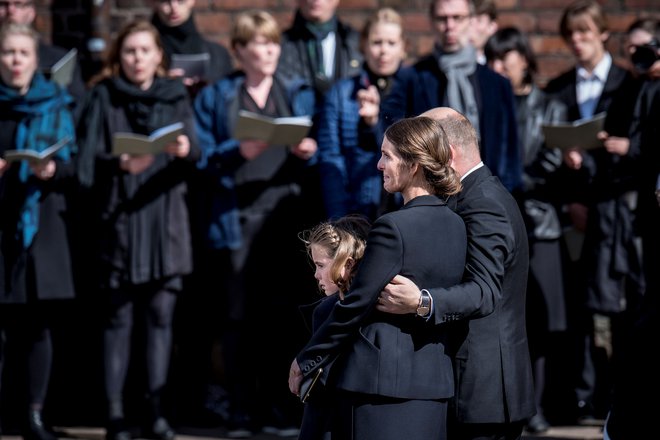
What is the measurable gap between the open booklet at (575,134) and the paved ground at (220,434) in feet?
4.71

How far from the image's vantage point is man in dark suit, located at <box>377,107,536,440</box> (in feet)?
12.4

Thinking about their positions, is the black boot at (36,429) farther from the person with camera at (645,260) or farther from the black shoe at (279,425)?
the person with camera at (645,260)

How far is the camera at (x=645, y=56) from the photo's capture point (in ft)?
20.1

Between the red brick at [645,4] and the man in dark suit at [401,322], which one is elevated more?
the red brick at [645,4]

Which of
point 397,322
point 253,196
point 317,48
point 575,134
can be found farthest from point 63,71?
point 397,322

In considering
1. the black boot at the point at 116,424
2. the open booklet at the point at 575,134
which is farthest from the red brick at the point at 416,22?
the black boot at the point at 116,424

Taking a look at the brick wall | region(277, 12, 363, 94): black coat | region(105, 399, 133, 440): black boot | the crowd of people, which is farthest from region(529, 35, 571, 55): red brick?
region(105, 399, 133, 440): black boot

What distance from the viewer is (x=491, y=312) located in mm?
3895

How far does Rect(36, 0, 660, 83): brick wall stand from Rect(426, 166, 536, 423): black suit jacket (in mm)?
3746

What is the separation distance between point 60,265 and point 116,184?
0.48 meters

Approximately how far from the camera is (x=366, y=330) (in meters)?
3.85

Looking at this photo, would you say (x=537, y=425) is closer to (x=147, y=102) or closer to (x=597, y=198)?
(x=597, y=198)

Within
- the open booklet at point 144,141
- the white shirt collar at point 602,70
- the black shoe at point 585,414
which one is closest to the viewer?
the open booklet at point 144,141

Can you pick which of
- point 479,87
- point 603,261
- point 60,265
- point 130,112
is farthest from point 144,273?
point 603,261
